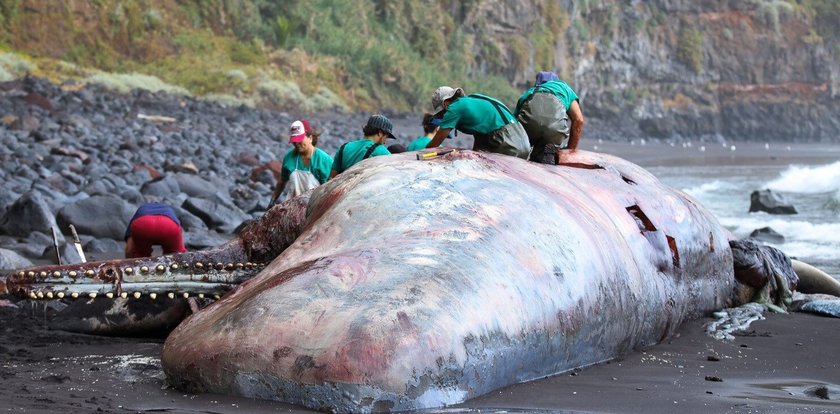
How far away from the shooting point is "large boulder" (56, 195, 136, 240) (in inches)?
445

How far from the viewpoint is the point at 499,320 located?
4.75 meters

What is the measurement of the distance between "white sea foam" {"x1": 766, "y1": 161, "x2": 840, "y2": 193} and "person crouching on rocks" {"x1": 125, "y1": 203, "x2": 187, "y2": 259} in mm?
22292

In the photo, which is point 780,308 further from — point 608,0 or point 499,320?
point 608,0

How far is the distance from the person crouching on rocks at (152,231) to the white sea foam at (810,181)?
73.1 feet

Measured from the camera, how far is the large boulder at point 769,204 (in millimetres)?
19859

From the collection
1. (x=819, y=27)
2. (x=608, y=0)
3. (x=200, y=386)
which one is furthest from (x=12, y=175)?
(x=819, y=27)

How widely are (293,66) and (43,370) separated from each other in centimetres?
3456

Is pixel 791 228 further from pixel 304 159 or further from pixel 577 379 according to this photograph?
pixel 577 379

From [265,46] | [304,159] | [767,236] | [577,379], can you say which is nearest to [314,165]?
[304,159]

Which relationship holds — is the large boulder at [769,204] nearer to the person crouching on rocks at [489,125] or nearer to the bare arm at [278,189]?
the bare arm at [278,189]

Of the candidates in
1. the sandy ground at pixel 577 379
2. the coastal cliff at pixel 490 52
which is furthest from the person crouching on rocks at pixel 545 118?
Result: the coastal cliff at pixel 490 52

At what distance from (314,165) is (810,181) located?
22631 millimetres

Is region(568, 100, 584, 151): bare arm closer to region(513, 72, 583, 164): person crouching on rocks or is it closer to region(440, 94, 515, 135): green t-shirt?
region(513, 72, 583, 164): person crouching on rocks

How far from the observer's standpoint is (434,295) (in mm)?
4602
